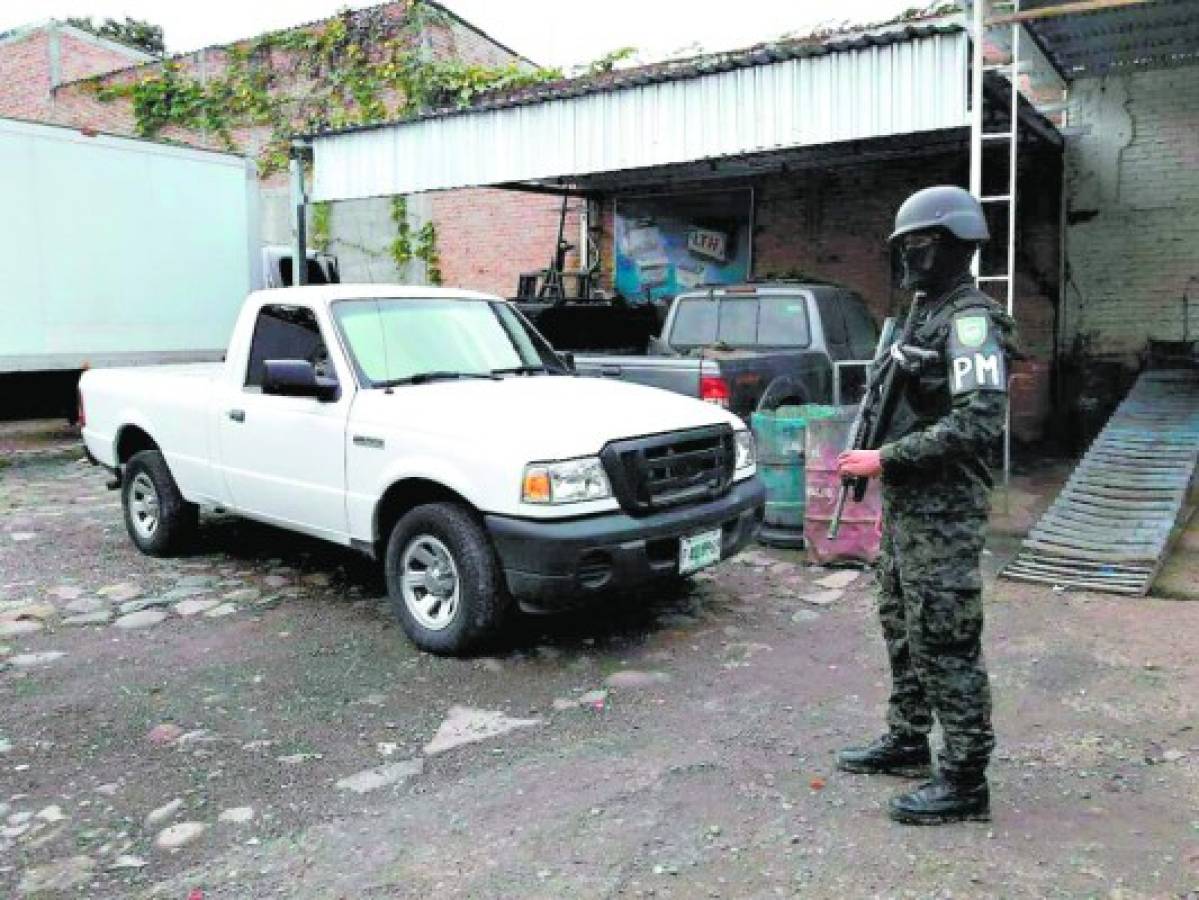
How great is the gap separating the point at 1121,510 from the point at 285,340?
5476 mm

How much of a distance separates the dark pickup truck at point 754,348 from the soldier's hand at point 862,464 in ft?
12.0

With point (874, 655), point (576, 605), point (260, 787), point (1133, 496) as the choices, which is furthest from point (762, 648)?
point (1133, 496)

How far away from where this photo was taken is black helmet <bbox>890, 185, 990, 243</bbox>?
3273mm

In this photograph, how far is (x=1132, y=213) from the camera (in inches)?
446

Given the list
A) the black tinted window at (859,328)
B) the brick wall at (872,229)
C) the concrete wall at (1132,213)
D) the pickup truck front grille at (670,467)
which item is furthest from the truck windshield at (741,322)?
the concrete wall at (1132,213)

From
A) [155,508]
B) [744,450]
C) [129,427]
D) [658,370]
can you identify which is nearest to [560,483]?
[744,450]

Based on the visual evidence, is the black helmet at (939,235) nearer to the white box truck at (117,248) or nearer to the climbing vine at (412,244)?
the white box truck at (117,248)

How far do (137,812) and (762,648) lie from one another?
2.88 metres

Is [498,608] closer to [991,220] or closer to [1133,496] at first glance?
[1133,496]

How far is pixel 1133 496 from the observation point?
7.18 m

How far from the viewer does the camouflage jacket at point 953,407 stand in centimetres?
312

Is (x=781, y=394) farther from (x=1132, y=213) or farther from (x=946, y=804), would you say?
(x=1132, y=213)

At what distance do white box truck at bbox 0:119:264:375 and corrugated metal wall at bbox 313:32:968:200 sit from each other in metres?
1.67

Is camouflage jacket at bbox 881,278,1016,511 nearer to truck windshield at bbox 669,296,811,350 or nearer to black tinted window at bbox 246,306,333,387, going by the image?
black tinted window at bbox 246,306,333,387
